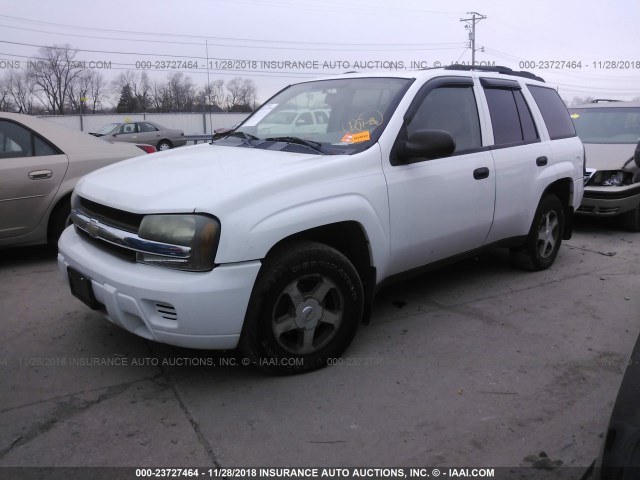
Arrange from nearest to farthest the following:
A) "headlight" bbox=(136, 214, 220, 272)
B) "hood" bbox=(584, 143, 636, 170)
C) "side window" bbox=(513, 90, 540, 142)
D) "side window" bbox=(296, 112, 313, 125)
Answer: "headlight" bbox=(136, 214, 220, 272) → "side window" bbox=(296, 112, 313, 125) → "side window" bbox=(513, 90, 540, 142) → "hood" bbox=(584, 143, 636, 170)

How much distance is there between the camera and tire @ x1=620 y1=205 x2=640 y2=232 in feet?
23.0

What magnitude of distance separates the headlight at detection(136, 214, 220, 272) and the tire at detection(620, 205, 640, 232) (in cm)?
638

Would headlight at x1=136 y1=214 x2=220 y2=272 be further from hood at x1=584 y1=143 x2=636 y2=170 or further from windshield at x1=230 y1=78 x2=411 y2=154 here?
hood at x1=584 y1=143 x2=636 y2=170

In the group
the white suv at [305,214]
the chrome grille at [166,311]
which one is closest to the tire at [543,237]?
the white suv at [305,214]

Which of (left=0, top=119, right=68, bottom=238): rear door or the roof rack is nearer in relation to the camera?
the roof rack

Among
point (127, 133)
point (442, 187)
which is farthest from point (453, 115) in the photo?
point (127, 133)

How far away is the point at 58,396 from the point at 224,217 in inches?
53.6

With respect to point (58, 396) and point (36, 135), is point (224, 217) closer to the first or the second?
point (58, 396)

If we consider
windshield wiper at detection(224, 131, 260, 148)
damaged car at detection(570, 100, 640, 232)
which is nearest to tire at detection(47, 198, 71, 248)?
windshield wiper at detection(224, 131, 260, 148)

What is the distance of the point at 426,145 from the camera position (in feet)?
10.6

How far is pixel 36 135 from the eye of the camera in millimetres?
5129

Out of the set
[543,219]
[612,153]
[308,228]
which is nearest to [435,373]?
[308,228]

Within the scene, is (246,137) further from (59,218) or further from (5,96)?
(5,96)

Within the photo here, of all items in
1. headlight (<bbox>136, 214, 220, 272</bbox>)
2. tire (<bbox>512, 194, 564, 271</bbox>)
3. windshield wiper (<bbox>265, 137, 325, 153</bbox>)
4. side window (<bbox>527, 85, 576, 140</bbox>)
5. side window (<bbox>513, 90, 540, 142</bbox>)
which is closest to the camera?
headlight (<bbox>136, 214, 220, 272</bbox>)
